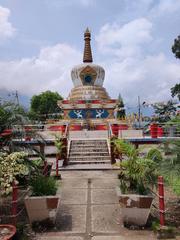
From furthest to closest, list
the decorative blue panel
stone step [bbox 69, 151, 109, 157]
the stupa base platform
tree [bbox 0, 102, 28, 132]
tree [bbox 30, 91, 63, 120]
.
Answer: tree [bbox 30, 91, 63, 120]
the stupa base platform
the decorative blue panel
stone step [bbox 69, 151, 109, 157]
tree [bbox 0, 102, 28, 132]

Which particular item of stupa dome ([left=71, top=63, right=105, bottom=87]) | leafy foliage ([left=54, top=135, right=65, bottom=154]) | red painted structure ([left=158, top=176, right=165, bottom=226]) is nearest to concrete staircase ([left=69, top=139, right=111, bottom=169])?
leafy foliage ([left=54, top=135, right=65, bottom=154])

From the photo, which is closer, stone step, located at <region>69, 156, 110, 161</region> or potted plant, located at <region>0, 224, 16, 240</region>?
potted plant, located at <region>0, 224, 16, 240</region>

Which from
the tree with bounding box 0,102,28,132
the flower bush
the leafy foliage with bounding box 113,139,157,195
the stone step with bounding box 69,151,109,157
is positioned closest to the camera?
the flower bush

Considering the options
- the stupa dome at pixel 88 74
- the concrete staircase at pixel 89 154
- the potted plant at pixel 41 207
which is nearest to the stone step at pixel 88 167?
the concrete staircase at pixel 89 154

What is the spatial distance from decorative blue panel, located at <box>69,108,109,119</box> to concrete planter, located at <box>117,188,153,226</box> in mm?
25230

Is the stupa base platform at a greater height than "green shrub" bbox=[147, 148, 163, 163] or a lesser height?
greater

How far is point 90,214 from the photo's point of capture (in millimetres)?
6449

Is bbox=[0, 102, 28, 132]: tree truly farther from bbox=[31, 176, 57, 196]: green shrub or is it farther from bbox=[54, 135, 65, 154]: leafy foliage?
bbox=[54, 135, 65, 154]: leafy foliage

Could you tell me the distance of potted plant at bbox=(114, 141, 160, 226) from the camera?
5582 millimetres

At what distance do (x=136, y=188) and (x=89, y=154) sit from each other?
361 inches

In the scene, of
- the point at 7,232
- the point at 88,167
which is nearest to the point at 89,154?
the point at 88,167

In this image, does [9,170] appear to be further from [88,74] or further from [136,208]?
[88,74]

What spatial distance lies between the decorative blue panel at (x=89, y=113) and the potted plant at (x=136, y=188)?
23925mm

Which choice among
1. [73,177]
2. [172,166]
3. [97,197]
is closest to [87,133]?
[73,177]
